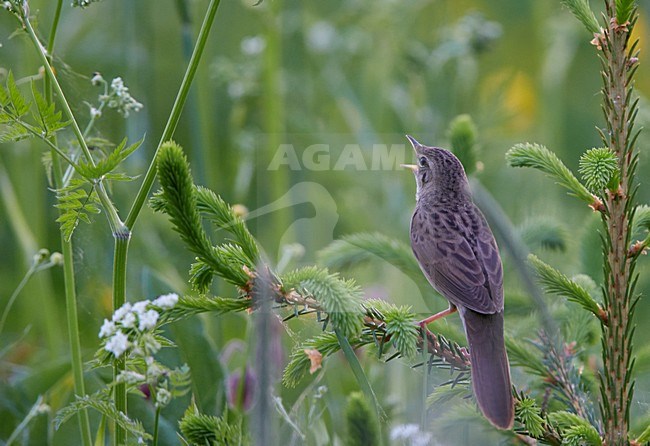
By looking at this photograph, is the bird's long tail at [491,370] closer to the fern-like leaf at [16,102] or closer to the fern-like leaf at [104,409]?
the fern-like leaf at [104,409]

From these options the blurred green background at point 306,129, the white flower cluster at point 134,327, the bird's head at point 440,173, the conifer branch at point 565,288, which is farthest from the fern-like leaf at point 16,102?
the conifer branch at point 565,288

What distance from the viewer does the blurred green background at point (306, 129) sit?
1812 mm

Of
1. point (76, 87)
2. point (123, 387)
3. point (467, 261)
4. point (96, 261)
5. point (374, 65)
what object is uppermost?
point (374, 65)

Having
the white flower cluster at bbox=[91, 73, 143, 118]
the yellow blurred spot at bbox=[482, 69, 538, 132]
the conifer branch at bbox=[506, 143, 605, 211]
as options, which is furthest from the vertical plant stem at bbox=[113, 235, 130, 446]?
the yellow blurred spot at bbox=[482, 69, 538, 132]

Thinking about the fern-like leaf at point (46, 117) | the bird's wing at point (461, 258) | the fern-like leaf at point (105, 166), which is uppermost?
the fern-like leaf at point (46, 117)

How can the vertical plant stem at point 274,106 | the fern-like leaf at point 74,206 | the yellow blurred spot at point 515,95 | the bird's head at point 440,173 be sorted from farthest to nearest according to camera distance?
the yellow blurred spot at point 515,95 → the vertical plant stem at point 274,106 → the bird's head at point 440,173 → the fern-like leaf at point 74,206

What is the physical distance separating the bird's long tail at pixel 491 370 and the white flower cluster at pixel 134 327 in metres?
0.40

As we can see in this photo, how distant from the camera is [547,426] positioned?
3.91 feet

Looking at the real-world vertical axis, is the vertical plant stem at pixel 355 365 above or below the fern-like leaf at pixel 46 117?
below

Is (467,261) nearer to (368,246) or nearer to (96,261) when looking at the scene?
(368,246)

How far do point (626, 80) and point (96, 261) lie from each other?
1.21 meters

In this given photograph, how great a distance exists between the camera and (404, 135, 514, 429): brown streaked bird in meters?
1.18

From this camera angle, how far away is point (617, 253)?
1.17 metres

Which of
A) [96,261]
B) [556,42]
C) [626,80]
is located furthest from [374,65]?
[626,80]
